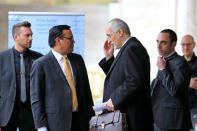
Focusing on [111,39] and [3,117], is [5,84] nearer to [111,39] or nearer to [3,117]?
[3,117]

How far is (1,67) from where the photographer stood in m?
5.79

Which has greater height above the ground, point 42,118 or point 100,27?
point 100,27

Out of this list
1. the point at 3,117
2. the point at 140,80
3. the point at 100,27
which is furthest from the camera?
the point at 100,27

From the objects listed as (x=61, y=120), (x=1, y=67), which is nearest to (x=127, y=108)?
(x=61, y=120)

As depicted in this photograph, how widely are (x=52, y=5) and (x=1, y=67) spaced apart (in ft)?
33.3

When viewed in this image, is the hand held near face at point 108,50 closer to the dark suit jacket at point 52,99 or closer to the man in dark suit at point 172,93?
the man in dark suit at point 172,93

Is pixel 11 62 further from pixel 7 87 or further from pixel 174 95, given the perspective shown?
pixel 174 95

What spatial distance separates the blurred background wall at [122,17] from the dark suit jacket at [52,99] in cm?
507

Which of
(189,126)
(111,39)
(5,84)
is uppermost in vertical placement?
(111,39)

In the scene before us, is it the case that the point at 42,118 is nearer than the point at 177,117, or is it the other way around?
the point at 42,118

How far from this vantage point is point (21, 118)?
5.73 meters

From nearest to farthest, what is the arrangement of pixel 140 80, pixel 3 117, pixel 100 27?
1. pixel 140 80
2. pixel 3 117
3. pixel 100 27

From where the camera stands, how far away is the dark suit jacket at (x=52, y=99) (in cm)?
500

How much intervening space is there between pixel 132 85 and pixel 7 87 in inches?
58.1
